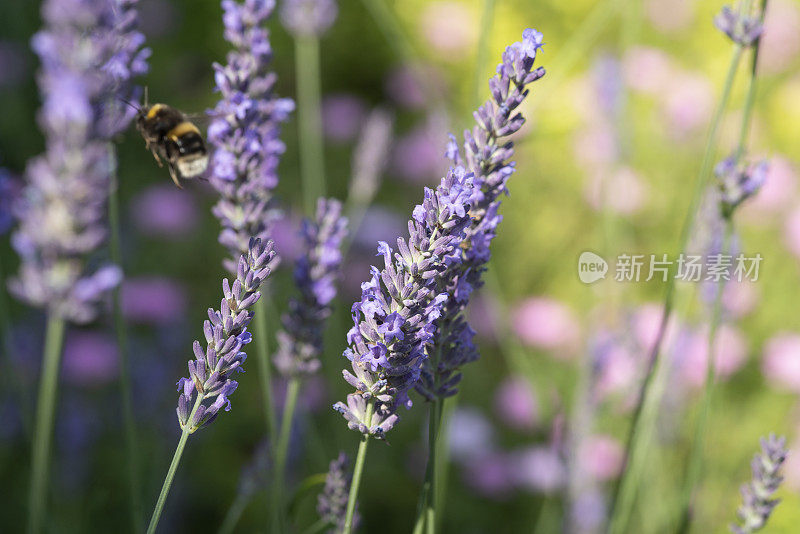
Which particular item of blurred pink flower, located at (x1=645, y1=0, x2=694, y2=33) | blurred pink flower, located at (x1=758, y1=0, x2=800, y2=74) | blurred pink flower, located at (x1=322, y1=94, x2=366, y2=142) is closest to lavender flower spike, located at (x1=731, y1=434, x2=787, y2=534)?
blurred pink flower, located at (x1=322, y1=94, x2=366, y2=142)

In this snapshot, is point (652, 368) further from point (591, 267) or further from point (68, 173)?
point (68, 173)

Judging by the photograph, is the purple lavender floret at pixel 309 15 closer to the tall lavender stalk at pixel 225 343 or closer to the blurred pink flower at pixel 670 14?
the tall lavender stalk at pixel 225 343

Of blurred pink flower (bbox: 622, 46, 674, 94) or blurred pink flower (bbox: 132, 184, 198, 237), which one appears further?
blurred pink flower (bbox: 622, 46, 674, 94)

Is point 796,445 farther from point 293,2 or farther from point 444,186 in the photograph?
point 444,186

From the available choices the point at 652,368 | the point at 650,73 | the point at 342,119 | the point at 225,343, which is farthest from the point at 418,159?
the point at 225,343


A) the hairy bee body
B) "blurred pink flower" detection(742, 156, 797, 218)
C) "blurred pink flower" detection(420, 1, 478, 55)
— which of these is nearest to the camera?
the hairy bee body

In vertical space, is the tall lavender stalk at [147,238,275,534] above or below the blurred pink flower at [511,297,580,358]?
below

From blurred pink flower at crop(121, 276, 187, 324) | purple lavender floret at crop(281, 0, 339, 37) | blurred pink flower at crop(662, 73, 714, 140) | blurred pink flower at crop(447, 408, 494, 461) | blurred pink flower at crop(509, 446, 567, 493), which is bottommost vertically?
blurred pink flower at crop(509, 446, 567, 493)

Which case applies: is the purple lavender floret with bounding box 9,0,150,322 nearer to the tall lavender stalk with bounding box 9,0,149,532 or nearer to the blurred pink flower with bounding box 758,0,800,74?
the tall lavender stalk with bounding box 9,0,149,532
